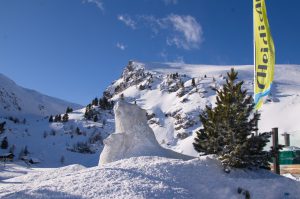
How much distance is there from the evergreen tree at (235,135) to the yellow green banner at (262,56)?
1.46 meters

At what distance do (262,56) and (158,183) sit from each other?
714cm

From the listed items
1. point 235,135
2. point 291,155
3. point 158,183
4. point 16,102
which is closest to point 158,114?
point 16,102

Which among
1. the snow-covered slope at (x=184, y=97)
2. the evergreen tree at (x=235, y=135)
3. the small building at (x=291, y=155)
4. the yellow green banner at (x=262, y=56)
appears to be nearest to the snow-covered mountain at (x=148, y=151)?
the snow-covered slope at (x=184, y=97)

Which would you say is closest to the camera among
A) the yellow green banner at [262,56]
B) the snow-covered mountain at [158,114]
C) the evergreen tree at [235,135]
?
the yellow green banner at [262,56]

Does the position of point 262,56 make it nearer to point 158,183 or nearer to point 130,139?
point 158,183

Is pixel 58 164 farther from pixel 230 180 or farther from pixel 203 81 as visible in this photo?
pixel 203 81

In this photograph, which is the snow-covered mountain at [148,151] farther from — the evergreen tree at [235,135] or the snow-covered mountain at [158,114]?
the evergreen tree at [235,135]

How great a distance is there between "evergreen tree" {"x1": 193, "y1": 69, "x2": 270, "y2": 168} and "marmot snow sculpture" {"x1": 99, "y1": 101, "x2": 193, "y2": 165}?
294cm

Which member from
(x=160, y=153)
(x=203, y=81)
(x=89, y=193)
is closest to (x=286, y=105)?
(x=203, y=81)

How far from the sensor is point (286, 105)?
96.6 m

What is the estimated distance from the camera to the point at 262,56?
690 inches

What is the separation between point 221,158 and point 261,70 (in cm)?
432

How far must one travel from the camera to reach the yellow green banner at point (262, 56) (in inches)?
676

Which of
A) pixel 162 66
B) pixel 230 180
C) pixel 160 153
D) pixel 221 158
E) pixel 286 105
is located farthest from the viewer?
pixel 162 66
